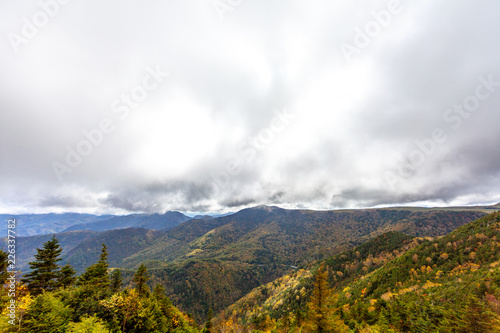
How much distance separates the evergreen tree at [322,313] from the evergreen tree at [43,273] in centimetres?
5029

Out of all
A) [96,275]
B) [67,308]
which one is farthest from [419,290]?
[96,275]

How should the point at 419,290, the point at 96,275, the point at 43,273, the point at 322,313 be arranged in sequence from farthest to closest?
1. the point at 419,290
2. the point at 96,275
3. the point at 43,273
4. the point at 322,313

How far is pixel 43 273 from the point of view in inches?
1479

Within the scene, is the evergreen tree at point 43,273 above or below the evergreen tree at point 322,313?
above

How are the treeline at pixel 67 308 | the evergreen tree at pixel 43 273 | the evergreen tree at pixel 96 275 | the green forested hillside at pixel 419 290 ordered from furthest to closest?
1. the evergreen tree at pixel 96 275
2. the evergreen tree at pixel 43 273
3. the green forested hillside at pixel 419 290
4. the treeline at pixel 67 308

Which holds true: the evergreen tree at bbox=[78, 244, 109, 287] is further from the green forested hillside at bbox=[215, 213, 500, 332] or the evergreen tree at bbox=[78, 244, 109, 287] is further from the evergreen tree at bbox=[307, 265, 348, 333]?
the evergreen tree at bbox=[307, 265, 348, 333]

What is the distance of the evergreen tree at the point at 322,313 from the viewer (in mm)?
27062

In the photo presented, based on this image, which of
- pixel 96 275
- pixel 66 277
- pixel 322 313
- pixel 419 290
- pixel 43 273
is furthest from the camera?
pixel 419 290

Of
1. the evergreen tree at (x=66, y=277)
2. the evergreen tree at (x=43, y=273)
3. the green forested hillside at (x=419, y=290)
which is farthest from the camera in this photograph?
the evergreen tree at (x=66, y=277)

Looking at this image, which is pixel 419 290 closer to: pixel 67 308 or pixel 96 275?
pixel 67 308

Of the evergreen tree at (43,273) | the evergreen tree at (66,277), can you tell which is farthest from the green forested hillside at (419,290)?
the evergreen tree at (43,273)

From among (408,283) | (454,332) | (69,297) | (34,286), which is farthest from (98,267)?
(408,283)

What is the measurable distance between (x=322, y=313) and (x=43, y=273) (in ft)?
185

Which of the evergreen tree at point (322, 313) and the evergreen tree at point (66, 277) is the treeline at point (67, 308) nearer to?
the evergreen tree at point (66, 277)
